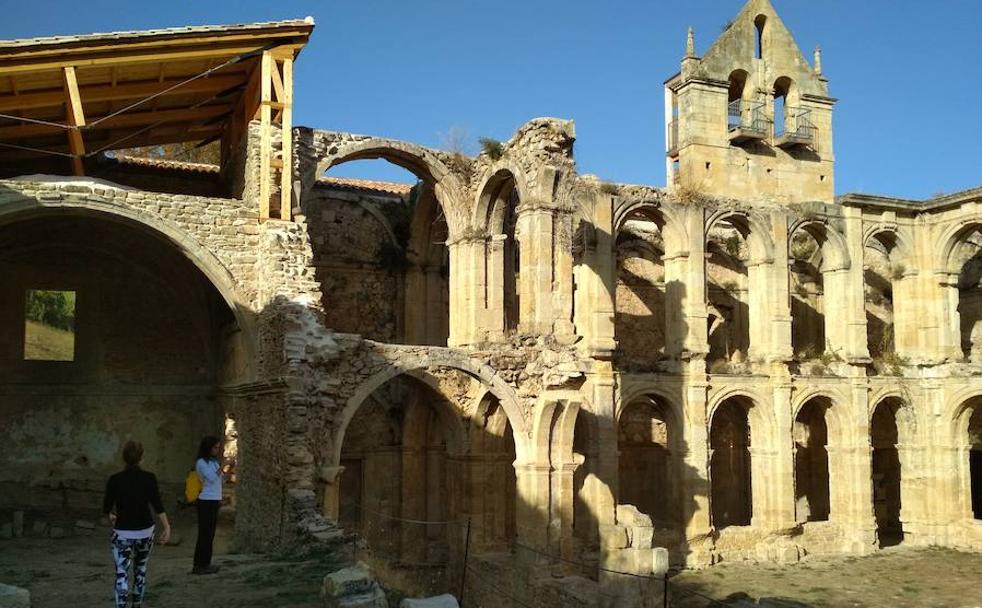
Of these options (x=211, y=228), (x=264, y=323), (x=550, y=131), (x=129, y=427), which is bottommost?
(x=129, y=427)

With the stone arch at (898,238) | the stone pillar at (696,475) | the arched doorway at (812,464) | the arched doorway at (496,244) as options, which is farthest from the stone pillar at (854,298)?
the arched doorway at (496,244)

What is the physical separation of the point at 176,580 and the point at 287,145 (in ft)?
27.2

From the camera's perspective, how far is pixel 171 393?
761 inches

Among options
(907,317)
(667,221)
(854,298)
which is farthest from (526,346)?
(907,317)

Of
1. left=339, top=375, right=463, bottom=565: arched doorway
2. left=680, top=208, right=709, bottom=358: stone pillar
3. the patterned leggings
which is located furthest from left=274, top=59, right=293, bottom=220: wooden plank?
left=680, top=208, right=709, bottom=358: stone pillar

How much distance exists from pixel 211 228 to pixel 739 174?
17.1 metres

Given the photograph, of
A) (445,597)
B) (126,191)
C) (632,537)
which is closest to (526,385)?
(632,537)

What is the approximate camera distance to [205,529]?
10.2 m

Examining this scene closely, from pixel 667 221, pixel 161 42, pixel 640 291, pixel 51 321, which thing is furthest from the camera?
pixel 51 321

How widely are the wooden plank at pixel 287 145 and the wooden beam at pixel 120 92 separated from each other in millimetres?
1656

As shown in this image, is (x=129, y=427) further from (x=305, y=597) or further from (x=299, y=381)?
(x=305, y=597)

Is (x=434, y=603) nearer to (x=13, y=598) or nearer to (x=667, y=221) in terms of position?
(x=13, y=598)

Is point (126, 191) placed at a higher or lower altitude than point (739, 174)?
lower

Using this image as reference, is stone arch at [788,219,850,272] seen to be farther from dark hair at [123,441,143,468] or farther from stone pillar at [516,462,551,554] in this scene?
dark hair at [123,441,143,468]
